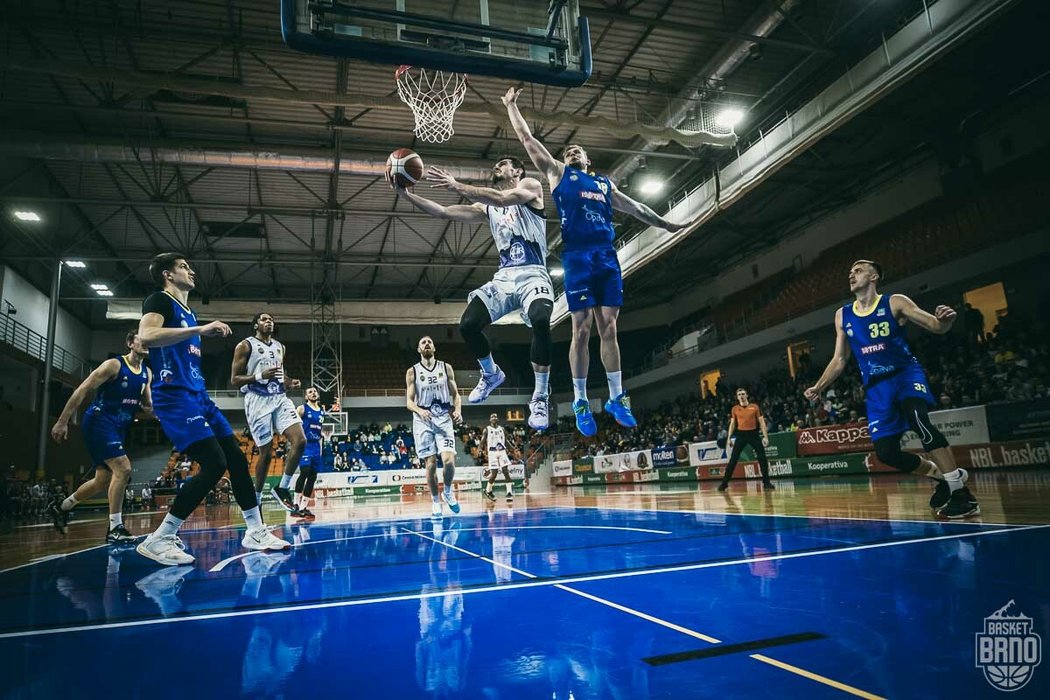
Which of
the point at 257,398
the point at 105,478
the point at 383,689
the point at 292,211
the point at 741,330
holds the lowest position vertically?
the point at 383,689

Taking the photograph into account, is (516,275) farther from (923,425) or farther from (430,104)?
(430,104)

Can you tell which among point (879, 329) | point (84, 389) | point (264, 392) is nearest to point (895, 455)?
point (879, 329)

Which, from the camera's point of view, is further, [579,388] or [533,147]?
[579,388]

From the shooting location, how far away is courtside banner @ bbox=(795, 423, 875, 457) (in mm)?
14156

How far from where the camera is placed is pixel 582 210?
15.9ft

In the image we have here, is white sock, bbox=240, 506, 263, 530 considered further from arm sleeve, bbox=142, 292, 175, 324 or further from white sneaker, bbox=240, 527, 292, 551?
arm sleeve, bbox=142, 292, 175, 324

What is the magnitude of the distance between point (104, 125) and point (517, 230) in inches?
639

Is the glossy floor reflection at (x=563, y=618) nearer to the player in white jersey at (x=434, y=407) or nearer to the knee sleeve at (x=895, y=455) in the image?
the knee sleeve at (x=895, y=455)

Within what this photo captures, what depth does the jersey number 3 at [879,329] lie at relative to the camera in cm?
536

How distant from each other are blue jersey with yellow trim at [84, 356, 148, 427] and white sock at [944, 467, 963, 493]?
27.7 ft

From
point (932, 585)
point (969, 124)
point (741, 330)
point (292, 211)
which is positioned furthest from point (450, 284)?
point (932, 585)

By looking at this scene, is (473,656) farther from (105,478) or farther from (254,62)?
(254,62)

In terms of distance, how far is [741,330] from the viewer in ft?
84.4

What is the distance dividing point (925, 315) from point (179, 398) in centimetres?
593
